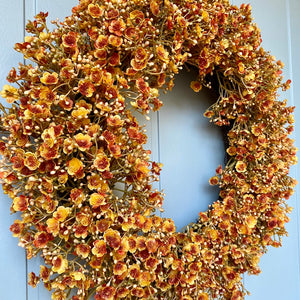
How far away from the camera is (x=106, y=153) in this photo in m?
0.78

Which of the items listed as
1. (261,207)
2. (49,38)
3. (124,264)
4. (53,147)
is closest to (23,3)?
(49,38)

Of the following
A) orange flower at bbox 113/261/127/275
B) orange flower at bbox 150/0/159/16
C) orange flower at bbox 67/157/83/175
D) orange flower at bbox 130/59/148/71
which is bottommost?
orange flower at bbox 113/261/127/275

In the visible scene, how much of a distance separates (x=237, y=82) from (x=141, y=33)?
39 cm

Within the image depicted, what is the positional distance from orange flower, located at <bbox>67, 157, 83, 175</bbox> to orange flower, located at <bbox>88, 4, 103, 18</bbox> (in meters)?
0.33

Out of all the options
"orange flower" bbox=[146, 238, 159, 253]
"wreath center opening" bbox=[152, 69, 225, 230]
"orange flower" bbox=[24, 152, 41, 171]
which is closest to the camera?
"orange flower" bbox=[24, 152, 41, 171]

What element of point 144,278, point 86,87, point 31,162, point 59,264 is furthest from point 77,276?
point 86,87

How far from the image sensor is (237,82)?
104cm

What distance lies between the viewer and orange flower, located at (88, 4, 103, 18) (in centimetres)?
75

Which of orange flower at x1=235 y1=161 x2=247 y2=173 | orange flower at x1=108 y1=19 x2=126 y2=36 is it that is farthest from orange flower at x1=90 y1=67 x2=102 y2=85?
orange flower at x1=235 y1=161 x2=247 y2=173

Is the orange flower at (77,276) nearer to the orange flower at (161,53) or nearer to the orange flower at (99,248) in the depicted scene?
the orange flower at (99,248)

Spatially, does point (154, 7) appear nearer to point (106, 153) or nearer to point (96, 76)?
point (96, 76)

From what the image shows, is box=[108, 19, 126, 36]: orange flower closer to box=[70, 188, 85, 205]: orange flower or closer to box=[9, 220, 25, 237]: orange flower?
box=[70, 188, 85, 205]: orange flower

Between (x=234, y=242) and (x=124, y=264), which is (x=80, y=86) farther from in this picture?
(x=234, y=242)

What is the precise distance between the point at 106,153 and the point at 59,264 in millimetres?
263
